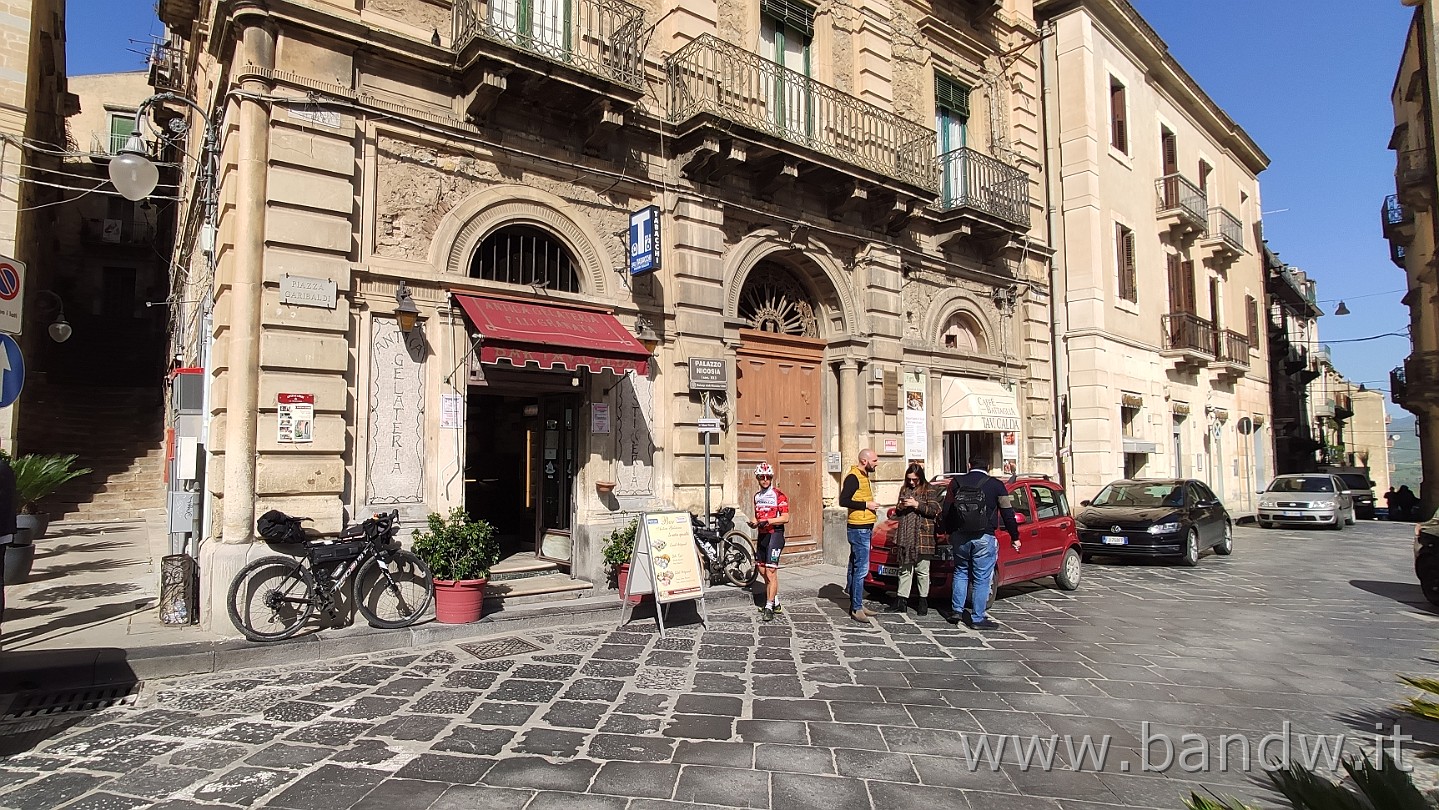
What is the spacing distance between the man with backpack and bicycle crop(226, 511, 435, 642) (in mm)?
→ 5466

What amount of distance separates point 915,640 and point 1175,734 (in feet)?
8.92

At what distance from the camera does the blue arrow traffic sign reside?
228 inches

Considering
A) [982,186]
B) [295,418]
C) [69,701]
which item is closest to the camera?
[69,701]

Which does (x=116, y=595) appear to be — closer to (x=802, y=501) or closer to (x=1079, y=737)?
(x=802, y=501)

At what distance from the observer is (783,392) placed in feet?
40.9

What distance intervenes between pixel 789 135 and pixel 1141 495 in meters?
9.62

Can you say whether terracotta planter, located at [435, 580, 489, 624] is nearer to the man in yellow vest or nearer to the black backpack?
the man in yellow vest

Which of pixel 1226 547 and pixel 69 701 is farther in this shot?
pixel 1226 547

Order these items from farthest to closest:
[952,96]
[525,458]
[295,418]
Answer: [952,96]
[525,458]
[295,418]

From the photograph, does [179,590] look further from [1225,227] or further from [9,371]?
[1225,227]

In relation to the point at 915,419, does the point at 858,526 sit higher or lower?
lower

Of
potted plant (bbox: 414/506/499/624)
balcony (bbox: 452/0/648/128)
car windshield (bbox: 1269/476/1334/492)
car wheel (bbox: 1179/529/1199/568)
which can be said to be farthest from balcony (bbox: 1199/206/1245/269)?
potted plant (bbox: 414/506/499/624)

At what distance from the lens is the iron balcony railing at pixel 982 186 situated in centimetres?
1474

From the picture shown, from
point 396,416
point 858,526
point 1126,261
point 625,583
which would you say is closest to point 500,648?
point 625,583
